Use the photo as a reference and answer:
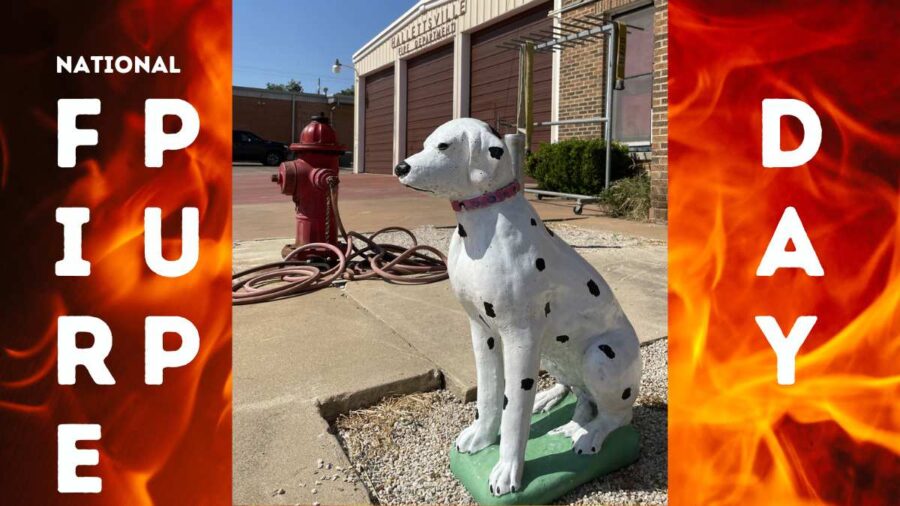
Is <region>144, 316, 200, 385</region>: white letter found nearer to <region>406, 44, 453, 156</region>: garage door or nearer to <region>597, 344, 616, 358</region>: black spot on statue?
<region>597, 344, 616, 358</region>: black spot on statue

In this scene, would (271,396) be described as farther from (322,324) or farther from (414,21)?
(414,21)

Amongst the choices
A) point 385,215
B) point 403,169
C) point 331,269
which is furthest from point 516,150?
point 385,215

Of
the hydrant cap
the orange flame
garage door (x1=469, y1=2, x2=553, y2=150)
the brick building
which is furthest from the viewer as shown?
the brick building

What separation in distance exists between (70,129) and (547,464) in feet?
5.36

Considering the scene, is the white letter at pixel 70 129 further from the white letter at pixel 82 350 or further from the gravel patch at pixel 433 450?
the gravel patch at pixel 433 450

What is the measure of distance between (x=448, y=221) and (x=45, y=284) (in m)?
6.35

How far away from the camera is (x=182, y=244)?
1667mm

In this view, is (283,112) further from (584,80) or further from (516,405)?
(516,405)

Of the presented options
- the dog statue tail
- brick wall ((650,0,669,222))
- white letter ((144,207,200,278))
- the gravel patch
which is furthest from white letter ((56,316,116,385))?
brick wall ((650,0,669,222))

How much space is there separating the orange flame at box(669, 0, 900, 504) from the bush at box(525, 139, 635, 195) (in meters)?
7.87

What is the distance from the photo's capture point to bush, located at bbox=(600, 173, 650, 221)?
308 inches

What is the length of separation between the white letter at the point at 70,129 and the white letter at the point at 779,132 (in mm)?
1736

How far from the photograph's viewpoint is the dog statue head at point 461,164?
162cm

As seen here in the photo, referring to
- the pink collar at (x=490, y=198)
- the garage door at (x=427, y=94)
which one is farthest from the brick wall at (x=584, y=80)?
the pink collar at (x=490, y=198)
